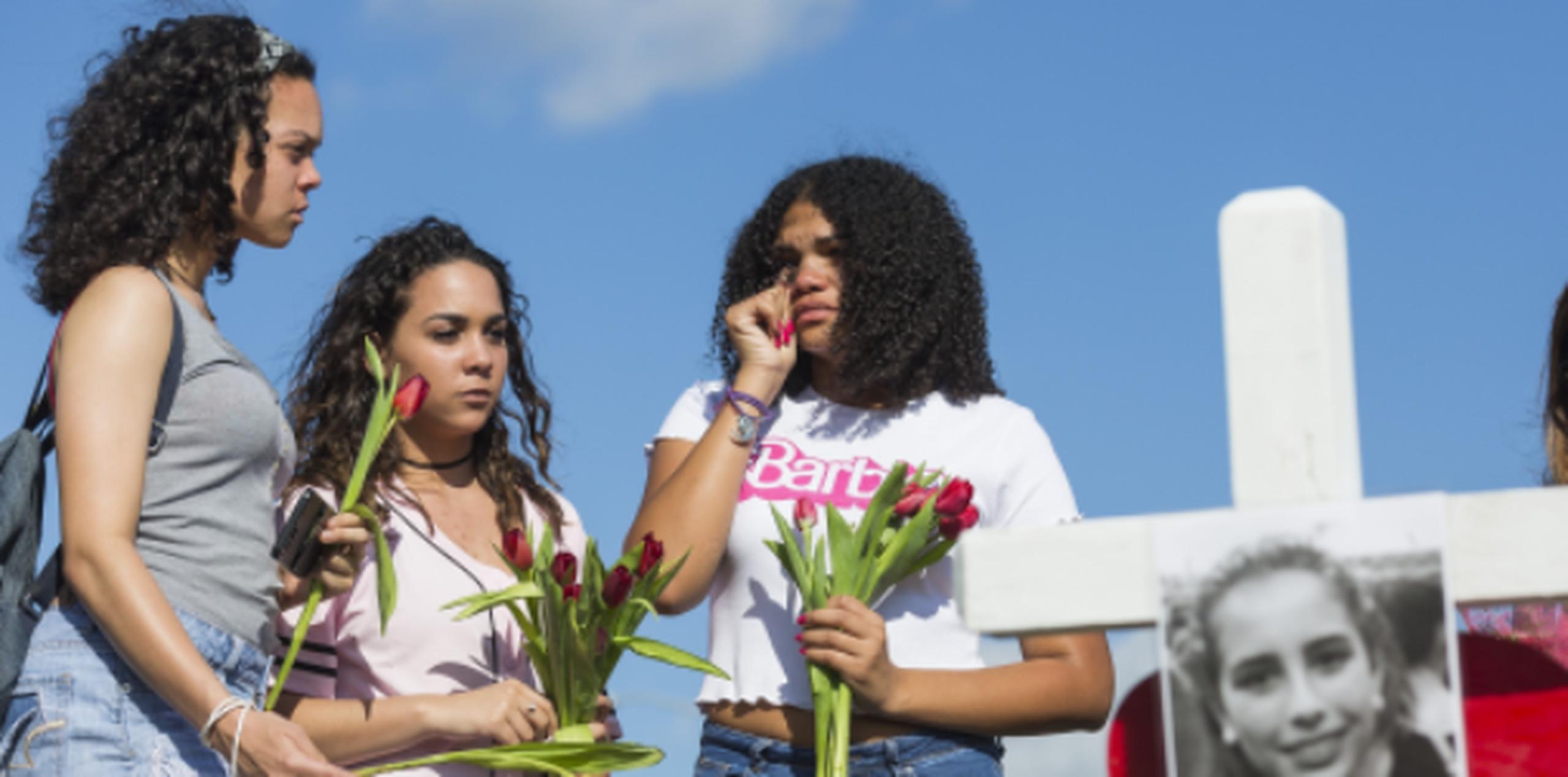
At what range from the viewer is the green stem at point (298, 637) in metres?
2.92

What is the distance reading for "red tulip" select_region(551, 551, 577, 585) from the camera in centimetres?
302

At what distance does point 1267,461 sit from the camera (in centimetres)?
192

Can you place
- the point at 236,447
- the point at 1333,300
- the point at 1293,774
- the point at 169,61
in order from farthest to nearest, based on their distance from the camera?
the point at 169,61 → the point at 236,447 → the point at 1333,300 → the point at 1293,774

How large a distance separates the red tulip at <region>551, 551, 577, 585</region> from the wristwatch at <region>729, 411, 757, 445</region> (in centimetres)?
45

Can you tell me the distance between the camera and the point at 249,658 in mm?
2783

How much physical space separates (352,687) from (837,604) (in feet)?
3.29

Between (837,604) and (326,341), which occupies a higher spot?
(326,341)

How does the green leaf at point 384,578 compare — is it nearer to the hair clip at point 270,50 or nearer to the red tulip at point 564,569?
the red tulip at point 564,569

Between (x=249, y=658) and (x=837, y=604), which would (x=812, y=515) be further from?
(x=249, y=658)

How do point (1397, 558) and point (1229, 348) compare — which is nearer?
point (1397, 558)

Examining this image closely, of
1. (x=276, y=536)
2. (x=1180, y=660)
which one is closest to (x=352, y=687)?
(x=276, y=536)

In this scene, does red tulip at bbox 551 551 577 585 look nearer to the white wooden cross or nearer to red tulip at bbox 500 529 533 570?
red tulip at bbox 500 529 533 570

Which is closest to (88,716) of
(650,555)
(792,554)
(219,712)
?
(219,712)

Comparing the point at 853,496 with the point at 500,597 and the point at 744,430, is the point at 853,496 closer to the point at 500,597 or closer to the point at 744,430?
the point at 744,430
